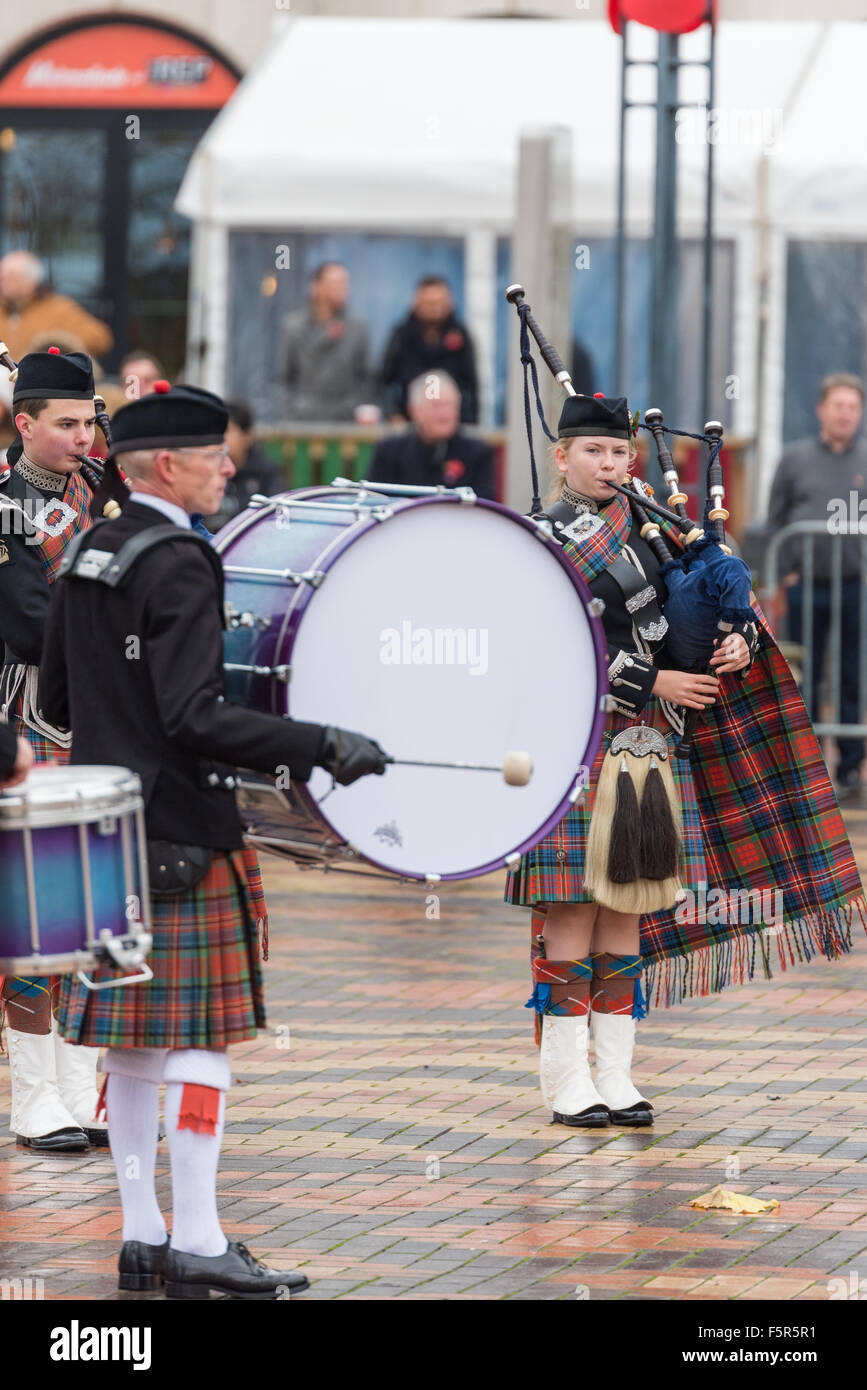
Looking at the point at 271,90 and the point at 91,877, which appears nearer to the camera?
the point at 91,877

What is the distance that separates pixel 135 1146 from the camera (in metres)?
5.02

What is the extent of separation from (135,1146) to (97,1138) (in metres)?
1.33

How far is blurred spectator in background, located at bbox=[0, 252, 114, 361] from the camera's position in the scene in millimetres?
14844

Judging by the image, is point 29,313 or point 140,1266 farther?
point 29,313

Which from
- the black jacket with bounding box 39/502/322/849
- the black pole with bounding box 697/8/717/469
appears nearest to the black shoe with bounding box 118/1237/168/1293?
the black jacket with bounding box 39/502/322/849

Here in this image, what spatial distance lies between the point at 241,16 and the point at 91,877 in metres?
15.7

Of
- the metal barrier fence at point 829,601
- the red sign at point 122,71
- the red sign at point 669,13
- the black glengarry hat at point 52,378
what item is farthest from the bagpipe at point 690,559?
the red sign at point 122,71

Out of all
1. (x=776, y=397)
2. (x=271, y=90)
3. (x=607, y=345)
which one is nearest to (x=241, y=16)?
(x=271, y=90)

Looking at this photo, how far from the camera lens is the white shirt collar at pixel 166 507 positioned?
493 centimetres

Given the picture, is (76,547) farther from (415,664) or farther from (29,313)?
(29,313)

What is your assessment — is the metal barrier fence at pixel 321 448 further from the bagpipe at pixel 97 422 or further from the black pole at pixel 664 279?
the bagpipe at pixel 97 422

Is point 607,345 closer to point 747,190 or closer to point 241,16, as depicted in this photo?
point 747,190

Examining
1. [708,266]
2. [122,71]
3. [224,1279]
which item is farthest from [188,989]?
[122,71]

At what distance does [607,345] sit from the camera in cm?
1600
